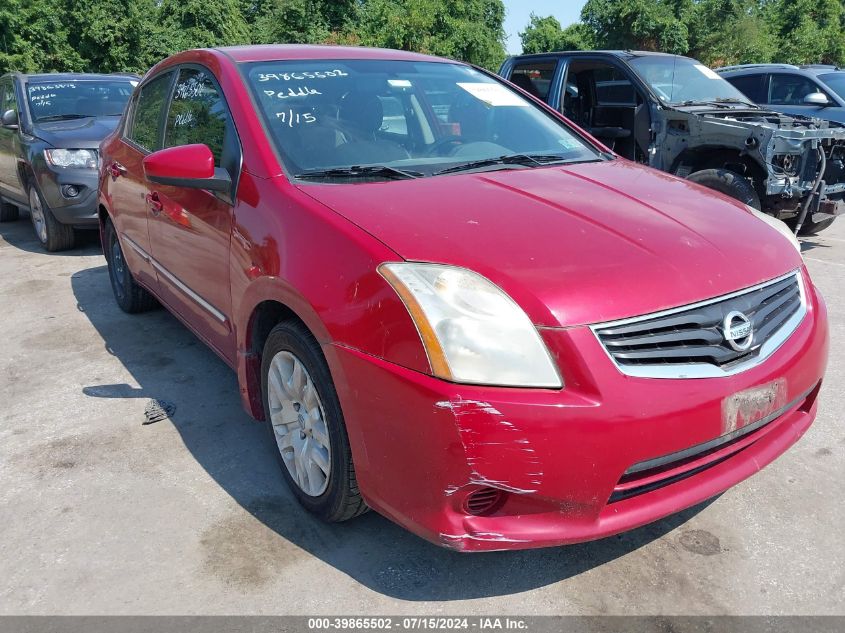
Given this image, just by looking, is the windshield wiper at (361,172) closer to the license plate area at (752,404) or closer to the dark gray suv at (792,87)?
the license plate area at (752,404)

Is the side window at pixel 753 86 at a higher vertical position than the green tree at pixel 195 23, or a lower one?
lower

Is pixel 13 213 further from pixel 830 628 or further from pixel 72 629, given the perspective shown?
pixel 830 628

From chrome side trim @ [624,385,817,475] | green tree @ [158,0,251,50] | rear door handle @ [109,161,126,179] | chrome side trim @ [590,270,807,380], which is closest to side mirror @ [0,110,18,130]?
rear door handle @ [109,161,126,179]

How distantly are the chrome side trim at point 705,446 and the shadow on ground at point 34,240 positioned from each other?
626cm

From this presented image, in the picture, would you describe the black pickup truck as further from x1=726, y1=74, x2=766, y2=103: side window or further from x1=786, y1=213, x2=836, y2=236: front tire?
x1=726, y1=74, x2=766, y2=103: side window

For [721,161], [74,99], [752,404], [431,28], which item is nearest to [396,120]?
[752,404]

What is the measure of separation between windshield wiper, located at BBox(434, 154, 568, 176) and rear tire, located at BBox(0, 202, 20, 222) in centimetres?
757

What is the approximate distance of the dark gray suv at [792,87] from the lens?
362 inches

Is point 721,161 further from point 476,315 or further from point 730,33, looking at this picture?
point 730,33

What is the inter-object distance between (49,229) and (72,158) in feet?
2.35

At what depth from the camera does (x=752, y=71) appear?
32.4 feet

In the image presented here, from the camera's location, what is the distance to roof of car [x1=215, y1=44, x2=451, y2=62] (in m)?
3.28

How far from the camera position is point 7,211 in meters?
8.65

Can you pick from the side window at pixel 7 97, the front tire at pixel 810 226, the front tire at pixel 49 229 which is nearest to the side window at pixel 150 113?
the front tire at pixel 49 229
